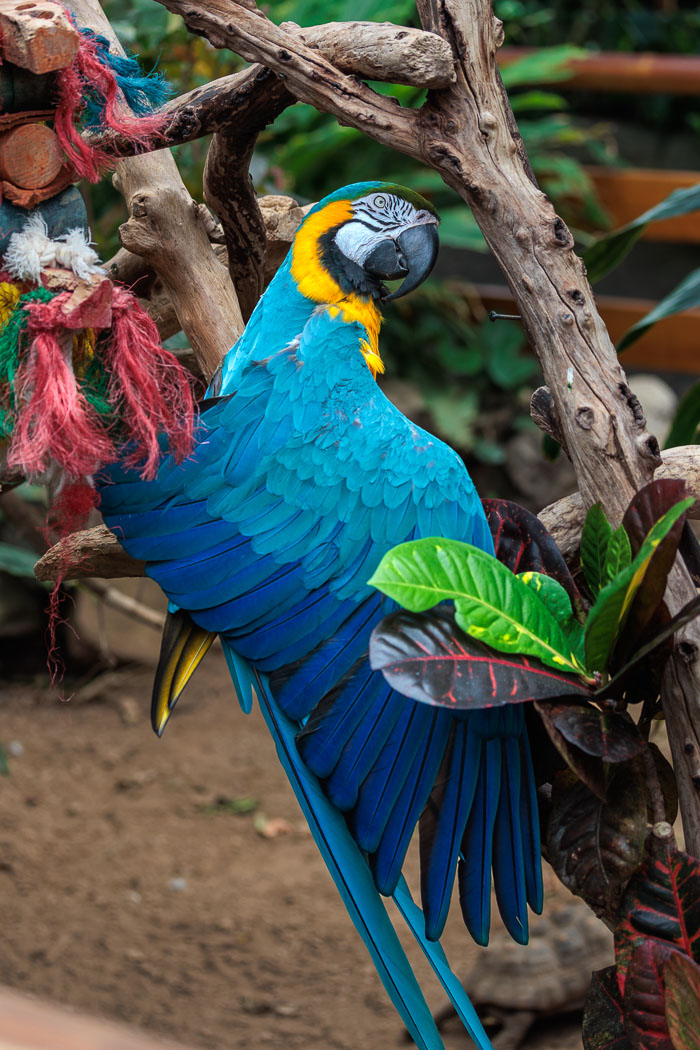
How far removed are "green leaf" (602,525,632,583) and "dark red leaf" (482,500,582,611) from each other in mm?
72

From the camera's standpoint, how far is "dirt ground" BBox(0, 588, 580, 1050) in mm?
1641

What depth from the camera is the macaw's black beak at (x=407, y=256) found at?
2.88 feet

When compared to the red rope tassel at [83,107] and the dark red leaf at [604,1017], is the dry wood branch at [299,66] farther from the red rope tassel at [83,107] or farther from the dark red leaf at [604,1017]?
the dark red leaf at [604,1017]

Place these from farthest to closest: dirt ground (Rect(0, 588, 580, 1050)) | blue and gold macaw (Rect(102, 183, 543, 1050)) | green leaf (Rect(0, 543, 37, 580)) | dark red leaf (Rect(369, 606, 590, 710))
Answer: green leaf (Rect(0, 543, 37, 580))
dirt ground (Rect(0, 588, 580, 1050))
blue and gold macaw (Rect(102, 183, 543, 1050))
dark red leaf (Rect(369, 606, 590, 710))

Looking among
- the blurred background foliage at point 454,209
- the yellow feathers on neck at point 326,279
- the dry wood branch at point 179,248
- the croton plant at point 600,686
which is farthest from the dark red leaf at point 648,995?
the blurred background foliage at point 454,209

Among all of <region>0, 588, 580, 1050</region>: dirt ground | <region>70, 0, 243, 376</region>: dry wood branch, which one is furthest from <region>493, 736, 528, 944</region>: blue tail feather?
<region>0, 588, 580, 1050</region>: dirt ground

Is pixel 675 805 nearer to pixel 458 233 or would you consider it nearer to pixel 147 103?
pixel 147 103

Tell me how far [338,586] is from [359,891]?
0.25m

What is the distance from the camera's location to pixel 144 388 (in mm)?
766

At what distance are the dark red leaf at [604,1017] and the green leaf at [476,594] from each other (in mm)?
270

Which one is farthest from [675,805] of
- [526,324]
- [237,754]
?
[237,754]

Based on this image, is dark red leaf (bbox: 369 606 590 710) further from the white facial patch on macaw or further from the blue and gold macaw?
the white facial patch on macaw

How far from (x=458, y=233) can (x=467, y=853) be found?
94.2 inches

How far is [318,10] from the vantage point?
2.79 meters
